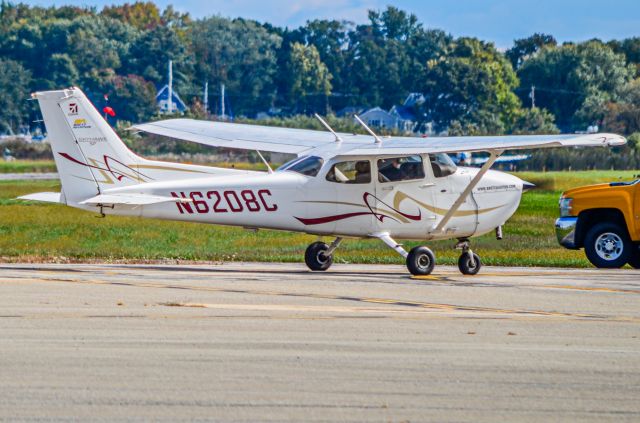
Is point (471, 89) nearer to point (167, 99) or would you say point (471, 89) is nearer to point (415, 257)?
point (167, 99)

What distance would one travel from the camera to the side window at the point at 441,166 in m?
20.0

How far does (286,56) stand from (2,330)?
138m

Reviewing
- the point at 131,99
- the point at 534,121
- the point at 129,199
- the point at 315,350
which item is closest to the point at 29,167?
the point at 534,121

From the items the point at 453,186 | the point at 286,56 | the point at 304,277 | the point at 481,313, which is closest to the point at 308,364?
the point at 481,313

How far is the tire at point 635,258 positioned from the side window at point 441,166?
3.92 meters

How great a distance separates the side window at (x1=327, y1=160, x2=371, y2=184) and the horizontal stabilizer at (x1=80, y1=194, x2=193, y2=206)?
2.45 meters

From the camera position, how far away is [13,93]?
123 metres

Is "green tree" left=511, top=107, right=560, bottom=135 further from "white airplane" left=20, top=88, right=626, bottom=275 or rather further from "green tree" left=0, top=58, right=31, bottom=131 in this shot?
"white airplane" left=20, top=88, right=626, bottom=275

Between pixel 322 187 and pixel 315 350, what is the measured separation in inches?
311

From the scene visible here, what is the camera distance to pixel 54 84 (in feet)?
421

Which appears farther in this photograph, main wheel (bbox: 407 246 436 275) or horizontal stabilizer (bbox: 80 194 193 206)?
main wheel (bbox: 407 246 436 275)

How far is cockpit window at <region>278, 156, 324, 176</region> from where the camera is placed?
64.7ft

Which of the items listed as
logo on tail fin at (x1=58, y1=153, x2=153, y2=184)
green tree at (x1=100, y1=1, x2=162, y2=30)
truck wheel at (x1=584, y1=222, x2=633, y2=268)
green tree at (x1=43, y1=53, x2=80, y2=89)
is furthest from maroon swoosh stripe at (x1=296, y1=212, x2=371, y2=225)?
green tree at (x1=100, y1=1, x2=162, y2=30)

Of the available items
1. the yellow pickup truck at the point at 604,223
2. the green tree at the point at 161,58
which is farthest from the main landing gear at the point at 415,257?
the green tree at the point at 161,58
